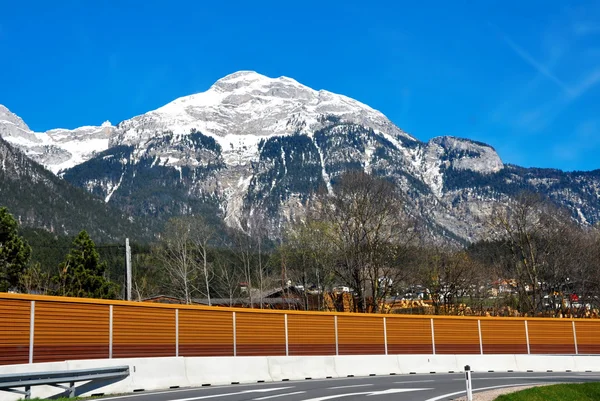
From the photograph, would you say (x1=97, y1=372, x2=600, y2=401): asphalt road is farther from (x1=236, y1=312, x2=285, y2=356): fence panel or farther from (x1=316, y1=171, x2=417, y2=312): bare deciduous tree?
(x1=316, y1=171, x2=417, y2=312): bare deciduous tree

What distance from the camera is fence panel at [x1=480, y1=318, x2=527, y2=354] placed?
120ft

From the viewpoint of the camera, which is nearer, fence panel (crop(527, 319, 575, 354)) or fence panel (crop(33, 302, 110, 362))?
fence panel (crop(33, 302, 110, 362))

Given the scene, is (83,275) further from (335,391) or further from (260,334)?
(335,391)

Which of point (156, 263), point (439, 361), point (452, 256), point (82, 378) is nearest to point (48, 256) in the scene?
point (156, 263)

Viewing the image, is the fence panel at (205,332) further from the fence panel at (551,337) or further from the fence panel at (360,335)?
the fence panel at (551,337)

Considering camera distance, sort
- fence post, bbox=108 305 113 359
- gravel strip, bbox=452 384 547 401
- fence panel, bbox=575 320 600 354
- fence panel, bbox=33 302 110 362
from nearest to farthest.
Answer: gravel strip, bbox=452 384 547 401, fence panel, bbox=33 302 110 362, fence post, bbox=108 305 113 359, fence panel, bbox=575 320 600 354

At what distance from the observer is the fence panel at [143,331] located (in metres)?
23.8

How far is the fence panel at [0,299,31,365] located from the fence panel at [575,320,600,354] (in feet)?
98.1

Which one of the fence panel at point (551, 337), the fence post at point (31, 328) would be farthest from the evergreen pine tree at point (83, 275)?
the fence post at point (31, 328)

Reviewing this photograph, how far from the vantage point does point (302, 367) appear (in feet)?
93.8

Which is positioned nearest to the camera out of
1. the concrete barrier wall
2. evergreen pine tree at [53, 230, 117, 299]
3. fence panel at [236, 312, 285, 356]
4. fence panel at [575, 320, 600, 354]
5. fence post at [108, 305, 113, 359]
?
the concrete barrier wall

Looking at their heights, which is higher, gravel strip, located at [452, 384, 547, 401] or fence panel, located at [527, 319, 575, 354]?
fence panel, located at [527, 319, 575, 354]

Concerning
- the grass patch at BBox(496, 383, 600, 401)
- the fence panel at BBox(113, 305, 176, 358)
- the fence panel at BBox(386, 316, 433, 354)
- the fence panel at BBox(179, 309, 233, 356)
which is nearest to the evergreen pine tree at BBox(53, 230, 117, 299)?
the fence panel at BBox(386, 316, 433, 354)

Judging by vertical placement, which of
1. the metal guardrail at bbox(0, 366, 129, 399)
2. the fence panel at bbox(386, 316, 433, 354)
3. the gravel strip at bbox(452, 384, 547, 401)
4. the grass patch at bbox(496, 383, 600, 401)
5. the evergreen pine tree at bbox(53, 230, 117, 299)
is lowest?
the grass patch at bbox(496, 383, 600, 401)
